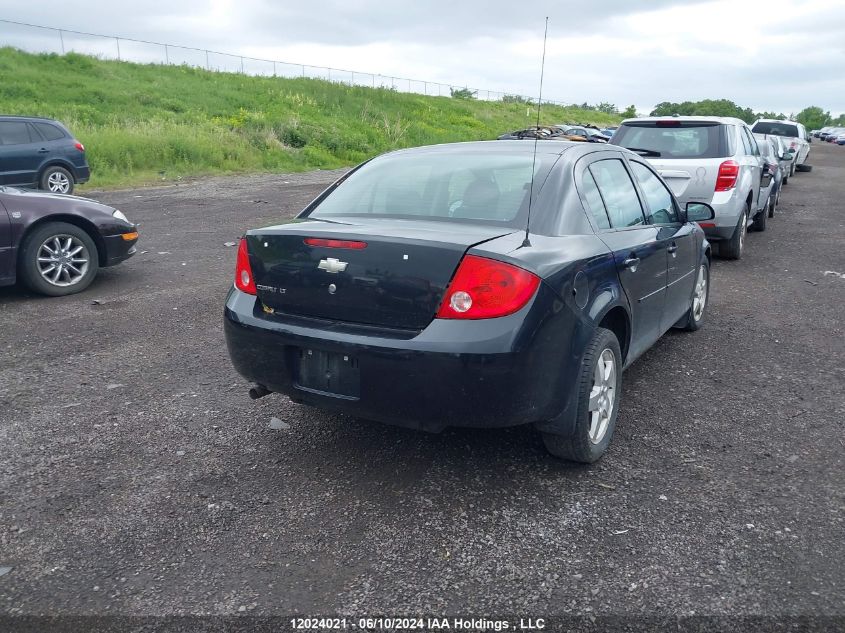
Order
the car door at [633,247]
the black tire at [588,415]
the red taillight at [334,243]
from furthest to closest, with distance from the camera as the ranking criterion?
the car door at [633,247], the black tire at [588,415], the red taillight at [334,243]

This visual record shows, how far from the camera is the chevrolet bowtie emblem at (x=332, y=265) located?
3186 millimetres

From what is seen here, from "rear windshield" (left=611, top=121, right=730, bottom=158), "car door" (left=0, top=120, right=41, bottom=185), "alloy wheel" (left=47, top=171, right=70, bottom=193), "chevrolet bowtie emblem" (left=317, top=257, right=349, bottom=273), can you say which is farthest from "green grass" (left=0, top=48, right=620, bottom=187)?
"chevrolet bowtie emblem" (left=317, top=257, right=349, bottom=273)

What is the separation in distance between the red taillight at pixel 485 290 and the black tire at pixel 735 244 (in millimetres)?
6788

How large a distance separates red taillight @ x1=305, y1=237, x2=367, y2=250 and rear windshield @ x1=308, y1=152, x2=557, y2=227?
0.53 m

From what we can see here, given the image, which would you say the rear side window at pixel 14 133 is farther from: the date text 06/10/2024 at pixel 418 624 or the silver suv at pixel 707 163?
the date text 06/10/2024 at pixel 418 624

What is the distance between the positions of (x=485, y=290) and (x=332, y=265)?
27.9 inches

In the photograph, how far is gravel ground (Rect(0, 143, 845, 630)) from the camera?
8.55 ft

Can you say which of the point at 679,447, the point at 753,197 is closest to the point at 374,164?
the point at 679,447

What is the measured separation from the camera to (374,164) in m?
4.36

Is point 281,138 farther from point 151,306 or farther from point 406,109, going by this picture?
point 151,306

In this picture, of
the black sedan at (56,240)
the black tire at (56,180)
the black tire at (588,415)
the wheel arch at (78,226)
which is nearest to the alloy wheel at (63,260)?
the black sedan at (56,240)

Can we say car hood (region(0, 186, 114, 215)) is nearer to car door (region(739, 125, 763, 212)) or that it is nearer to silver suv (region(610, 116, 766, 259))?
silver suv (region(610, 116, 766, 259))

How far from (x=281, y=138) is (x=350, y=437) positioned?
24.6 meters

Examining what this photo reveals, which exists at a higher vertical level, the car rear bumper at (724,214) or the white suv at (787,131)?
the white suv at (787,131)
